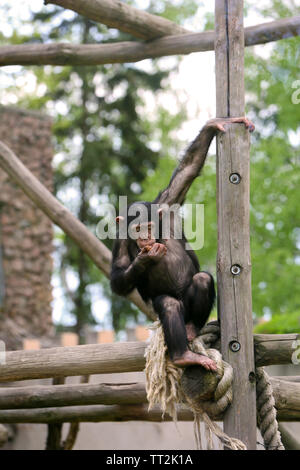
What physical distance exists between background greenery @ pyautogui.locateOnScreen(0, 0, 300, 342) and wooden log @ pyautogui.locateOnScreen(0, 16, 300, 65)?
9.15ft

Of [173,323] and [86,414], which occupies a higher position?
[173,323]

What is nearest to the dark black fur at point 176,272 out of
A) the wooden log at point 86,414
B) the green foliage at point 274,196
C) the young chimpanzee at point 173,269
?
the young chimpanzee at point 173,269

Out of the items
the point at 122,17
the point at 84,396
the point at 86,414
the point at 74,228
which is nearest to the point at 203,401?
the point at 84,396

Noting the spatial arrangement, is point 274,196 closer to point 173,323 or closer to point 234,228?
point 234,228

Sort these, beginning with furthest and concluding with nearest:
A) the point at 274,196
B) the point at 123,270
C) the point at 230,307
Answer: the point at 274,196 < the point at 123,270 < the point at 230,307

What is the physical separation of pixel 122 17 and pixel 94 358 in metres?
2.49

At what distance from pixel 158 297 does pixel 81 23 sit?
11.2 m

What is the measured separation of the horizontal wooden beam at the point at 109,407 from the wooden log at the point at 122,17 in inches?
101

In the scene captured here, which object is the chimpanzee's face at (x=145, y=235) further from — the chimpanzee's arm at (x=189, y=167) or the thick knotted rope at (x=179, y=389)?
the thick knotted rope at (x=179, y=389)

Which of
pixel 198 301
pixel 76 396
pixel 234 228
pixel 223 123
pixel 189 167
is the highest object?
pixel 223 123

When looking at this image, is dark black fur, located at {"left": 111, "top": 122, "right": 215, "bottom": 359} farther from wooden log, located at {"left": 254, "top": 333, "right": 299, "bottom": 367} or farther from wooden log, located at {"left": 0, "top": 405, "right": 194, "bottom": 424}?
wooden log, located at {"left": 0, "top": 405, "right": 194, "bottom": 424}

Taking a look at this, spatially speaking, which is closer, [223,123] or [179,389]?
[179,389]

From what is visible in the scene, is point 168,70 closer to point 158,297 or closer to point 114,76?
point 114,76

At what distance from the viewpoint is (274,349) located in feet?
10.5
